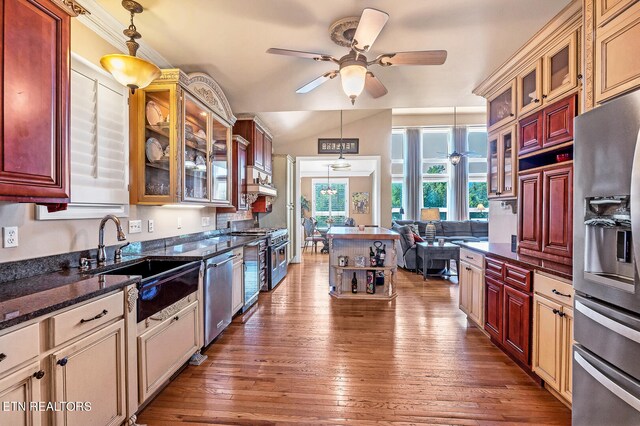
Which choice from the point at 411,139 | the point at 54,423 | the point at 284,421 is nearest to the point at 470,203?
the point at 411,139

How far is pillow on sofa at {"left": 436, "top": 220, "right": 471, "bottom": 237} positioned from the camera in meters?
7.57

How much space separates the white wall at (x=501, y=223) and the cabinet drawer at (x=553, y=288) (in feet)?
4.38

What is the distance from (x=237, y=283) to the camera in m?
3.29

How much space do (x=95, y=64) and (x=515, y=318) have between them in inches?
145

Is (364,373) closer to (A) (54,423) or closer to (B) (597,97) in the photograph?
(A) (54,423)

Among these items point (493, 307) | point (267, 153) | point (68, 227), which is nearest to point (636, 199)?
point (493, 307)

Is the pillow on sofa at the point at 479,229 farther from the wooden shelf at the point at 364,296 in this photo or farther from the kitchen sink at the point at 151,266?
the kitchen sink at the point at 151,266

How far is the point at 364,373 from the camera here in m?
2.30

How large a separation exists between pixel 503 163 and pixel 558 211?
105 cm

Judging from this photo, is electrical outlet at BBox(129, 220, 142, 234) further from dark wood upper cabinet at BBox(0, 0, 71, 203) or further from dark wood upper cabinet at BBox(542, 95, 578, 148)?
dark wood upper cabinet at BBox(542, 95, 578, 148)

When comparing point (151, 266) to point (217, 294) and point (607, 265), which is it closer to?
point (217, 294)

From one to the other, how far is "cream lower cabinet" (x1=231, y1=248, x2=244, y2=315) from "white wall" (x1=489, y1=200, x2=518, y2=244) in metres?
3.03

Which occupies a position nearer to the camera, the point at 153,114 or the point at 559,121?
the point at 559,121

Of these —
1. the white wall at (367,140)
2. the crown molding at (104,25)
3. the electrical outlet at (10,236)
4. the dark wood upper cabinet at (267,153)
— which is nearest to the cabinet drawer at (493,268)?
the electrical outlet at (10,236)
